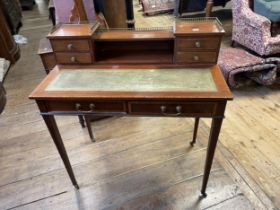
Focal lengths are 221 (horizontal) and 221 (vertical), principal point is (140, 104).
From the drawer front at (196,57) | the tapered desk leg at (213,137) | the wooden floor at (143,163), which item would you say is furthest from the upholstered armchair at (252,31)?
the tapered desk leg at (213,137)

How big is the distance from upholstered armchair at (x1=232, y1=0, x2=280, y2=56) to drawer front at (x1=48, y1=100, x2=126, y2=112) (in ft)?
6.89

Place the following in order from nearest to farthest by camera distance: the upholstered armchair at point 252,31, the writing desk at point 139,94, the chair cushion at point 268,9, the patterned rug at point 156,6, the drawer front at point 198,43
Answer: the writing desk at point 139,94 < the drawer front at point 198,43 < the upholstered armchair at point 252,31 < the chair cushion at point 268,9 < the patterned rug at point 156,6

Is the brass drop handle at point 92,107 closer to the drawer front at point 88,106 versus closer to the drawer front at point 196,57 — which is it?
the drawer front at point 88,106

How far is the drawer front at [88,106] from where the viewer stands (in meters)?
0.93

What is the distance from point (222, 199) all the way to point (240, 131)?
64cm

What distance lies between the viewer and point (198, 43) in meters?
1.02

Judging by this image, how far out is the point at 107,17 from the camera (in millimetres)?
1672

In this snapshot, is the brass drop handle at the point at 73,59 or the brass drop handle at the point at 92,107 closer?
the brass drop handle at the point at 92,107

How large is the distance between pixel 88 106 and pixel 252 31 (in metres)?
2.38

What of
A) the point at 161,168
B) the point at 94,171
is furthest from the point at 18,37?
the point at 161,168

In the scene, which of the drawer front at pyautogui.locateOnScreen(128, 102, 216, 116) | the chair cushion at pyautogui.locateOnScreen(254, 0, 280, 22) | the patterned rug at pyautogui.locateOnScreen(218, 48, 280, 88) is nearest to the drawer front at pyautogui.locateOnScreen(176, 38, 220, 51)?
the drawer front at pyautogui.locateOnScreen(128, 102, 216, 116)

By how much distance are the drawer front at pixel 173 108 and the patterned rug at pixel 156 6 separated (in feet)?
13.8

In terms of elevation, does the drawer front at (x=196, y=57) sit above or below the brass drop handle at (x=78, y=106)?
above

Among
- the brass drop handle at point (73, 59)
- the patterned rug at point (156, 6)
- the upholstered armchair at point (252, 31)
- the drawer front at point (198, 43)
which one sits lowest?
the patterned rug at point (156, 6)
